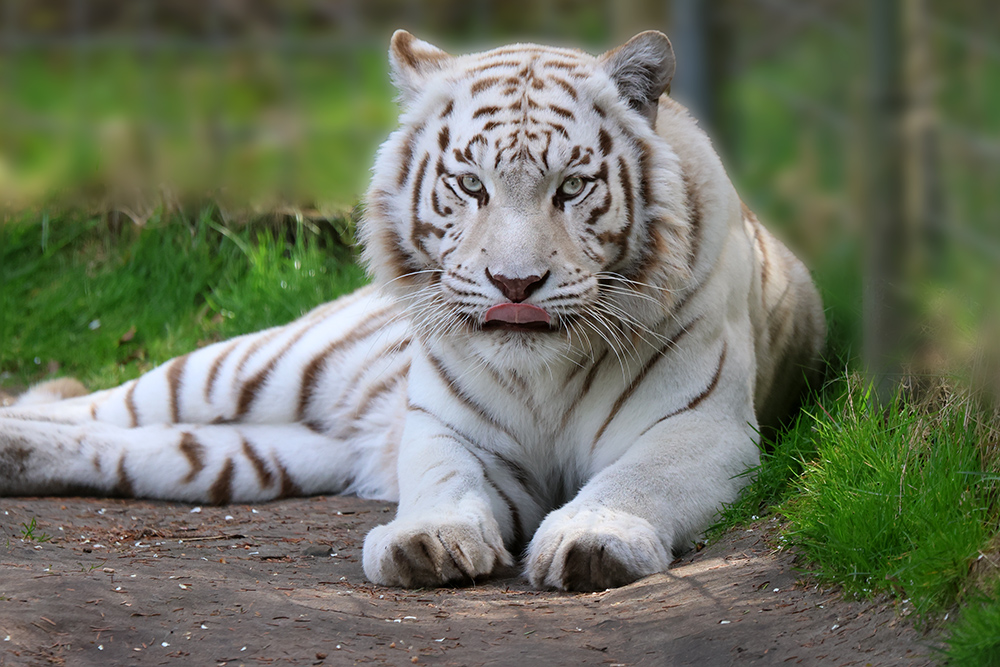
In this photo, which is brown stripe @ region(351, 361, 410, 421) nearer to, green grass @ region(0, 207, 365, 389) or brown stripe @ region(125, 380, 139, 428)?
brown stripe @ region(125, 380, 139, 428)

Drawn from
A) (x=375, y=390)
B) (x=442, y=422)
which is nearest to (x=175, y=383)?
(x=375, y=390)

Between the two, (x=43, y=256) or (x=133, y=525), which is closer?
(x=133, y=525)

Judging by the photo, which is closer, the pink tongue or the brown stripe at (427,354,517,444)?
the pink tongue

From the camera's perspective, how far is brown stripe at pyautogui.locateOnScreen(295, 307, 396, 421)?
409 centimetres

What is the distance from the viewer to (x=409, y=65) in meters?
3.12

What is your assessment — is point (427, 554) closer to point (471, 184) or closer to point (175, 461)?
point (471, 184)

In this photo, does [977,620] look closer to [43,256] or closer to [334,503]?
[334,503]

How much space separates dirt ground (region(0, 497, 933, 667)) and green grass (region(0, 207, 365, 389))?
2.53 m

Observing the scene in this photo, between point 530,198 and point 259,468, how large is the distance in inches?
62.6

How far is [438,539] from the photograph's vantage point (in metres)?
2.54

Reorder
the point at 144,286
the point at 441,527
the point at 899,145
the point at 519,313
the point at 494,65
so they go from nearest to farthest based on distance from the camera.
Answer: the point at 899,145
the point at 441,527
the point at 519,313
the point at 494,65
the point at 144,286

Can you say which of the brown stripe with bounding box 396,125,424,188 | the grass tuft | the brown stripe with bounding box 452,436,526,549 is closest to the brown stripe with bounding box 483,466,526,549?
the brown stripe with bounding box 452,436,526,549

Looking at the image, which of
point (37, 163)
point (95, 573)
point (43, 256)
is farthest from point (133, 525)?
point (37, 163)

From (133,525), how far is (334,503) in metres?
0.69
